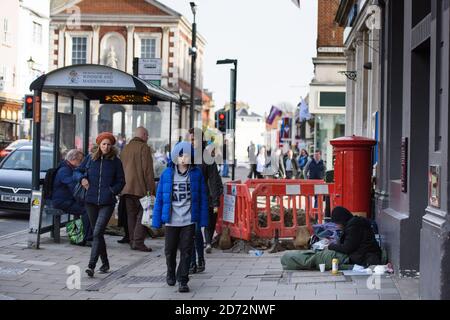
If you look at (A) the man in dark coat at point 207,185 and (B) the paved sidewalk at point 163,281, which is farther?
(A) the man in dark coat at point 207,185

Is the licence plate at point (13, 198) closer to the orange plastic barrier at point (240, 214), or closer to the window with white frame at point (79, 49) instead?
the orange plastic barrier at point (240, 214)

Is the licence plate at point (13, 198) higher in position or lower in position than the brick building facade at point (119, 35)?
lower

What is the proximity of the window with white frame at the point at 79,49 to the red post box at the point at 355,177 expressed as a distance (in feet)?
201

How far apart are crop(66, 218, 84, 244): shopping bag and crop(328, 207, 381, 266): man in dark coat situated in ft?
15.2

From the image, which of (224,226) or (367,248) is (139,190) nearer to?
(224,226)

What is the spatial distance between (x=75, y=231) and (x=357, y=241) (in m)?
5.13

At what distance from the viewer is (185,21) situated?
242 feet

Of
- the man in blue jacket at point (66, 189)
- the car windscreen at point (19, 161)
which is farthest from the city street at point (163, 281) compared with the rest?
the car windscreen at point (19, 161)

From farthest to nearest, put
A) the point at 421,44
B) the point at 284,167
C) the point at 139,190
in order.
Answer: the point at 284,167, the point at 139,190, the point at 421,44

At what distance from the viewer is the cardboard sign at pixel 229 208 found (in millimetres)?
13430

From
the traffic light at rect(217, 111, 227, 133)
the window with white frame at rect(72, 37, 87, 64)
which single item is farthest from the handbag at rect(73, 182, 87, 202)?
the window with white frame at rect(72, 37, 87, 64)
